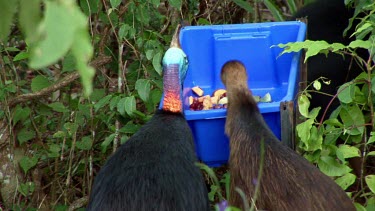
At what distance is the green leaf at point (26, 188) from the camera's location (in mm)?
3338

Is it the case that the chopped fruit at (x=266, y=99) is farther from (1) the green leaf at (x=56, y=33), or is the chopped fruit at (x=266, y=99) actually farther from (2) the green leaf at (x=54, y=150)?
(1) the green leaf at (x=56, y=33)

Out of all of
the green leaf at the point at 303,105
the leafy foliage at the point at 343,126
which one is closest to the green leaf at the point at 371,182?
the leafy foliage at the point at 343,126

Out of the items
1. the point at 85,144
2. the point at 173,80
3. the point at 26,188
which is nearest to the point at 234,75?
the point at 173,80

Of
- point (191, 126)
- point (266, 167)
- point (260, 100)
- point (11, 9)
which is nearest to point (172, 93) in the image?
point (191, 126)

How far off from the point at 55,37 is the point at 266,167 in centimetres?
176

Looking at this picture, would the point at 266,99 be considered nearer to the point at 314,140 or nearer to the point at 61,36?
the point at 314,140

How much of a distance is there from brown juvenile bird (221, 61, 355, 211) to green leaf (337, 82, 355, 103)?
33cm

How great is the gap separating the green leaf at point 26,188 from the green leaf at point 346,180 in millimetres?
1461

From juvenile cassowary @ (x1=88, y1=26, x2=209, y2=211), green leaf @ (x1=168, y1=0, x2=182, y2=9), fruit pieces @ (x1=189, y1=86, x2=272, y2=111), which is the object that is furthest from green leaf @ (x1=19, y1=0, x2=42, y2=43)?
green leaf @ (x1=168, y1=0, x2=182, y2=9)

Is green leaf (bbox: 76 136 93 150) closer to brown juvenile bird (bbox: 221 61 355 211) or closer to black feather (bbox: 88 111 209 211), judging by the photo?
black feather (bbox: 88 111 209 211)

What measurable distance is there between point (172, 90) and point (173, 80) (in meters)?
0.04

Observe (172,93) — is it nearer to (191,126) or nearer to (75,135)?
(191,126)

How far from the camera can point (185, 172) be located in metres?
2.44

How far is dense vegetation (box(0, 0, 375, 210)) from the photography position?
8.89 ft
